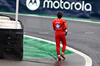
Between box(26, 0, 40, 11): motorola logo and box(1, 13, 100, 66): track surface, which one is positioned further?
box(26, 0, 40, 11): motorola logo

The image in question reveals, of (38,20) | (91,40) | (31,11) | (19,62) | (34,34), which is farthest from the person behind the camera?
(31,11)

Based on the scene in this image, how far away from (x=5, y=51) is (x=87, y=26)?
34.1 ft

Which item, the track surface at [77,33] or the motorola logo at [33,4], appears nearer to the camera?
the track surface at [77,33]

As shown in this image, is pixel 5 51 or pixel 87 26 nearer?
pixel 5 51

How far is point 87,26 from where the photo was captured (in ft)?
63.2

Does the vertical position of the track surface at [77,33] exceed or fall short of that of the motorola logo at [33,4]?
it falls short

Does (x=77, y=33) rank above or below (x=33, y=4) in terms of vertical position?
below

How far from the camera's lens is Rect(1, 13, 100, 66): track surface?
12688mm

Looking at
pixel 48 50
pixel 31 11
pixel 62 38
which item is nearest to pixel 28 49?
pixel 48 50

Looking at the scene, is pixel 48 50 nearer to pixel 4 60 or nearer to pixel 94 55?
pixel 94 55

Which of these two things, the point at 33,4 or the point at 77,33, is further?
the point at 33,4

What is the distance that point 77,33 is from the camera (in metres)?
16.8

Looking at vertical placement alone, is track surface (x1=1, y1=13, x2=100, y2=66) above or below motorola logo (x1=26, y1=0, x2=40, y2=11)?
below

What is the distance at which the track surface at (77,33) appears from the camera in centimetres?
1269
